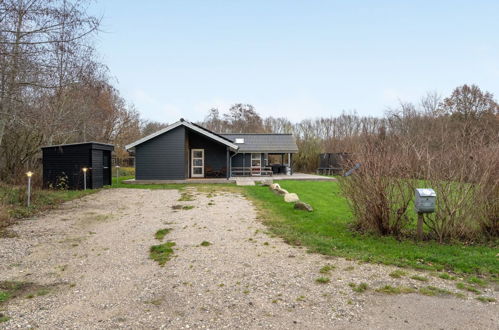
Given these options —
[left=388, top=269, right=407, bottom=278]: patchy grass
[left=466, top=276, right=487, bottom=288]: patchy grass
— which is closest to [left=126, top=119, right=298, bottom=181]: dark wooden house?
[left=388, top=269, right=407, bottom=278]: patchy grass

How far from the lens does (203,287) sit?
11.9ft

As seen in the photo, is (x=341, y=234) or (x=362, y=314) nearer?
(x=362, y=314)

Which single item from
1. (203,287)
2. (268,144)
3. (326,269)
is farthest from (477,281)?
(268,144)

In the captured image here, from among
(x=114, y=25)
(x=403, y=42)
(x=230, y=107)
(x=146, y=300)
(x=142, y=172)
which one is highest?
(x=230, y=107)

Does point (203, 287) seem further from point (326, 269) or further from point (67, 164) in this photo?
point (67, 164)

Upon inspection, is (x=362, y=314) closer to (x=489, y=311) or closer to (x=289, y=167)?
(x=489, y=311)

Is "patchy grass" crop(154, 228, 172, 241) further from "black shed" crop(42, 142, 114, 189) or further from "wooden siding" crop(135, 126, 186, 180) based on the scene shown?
"wooden siding" crop(135, 126, 186, 180)

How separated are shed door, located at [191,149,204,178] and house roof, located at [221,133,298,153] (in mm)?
3307

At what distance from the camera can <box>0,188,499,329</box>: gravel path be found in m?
2.82

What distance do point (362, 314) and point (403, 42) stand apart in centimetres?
1613

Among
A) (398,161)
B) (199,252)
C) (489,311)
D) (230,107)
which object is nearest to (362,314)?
(489,311)

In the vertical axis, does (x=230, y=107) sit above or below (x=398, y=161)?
above

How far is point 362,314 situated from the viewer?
292 cm

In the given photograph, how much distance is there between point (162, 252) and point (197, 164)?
1544 centimetres
